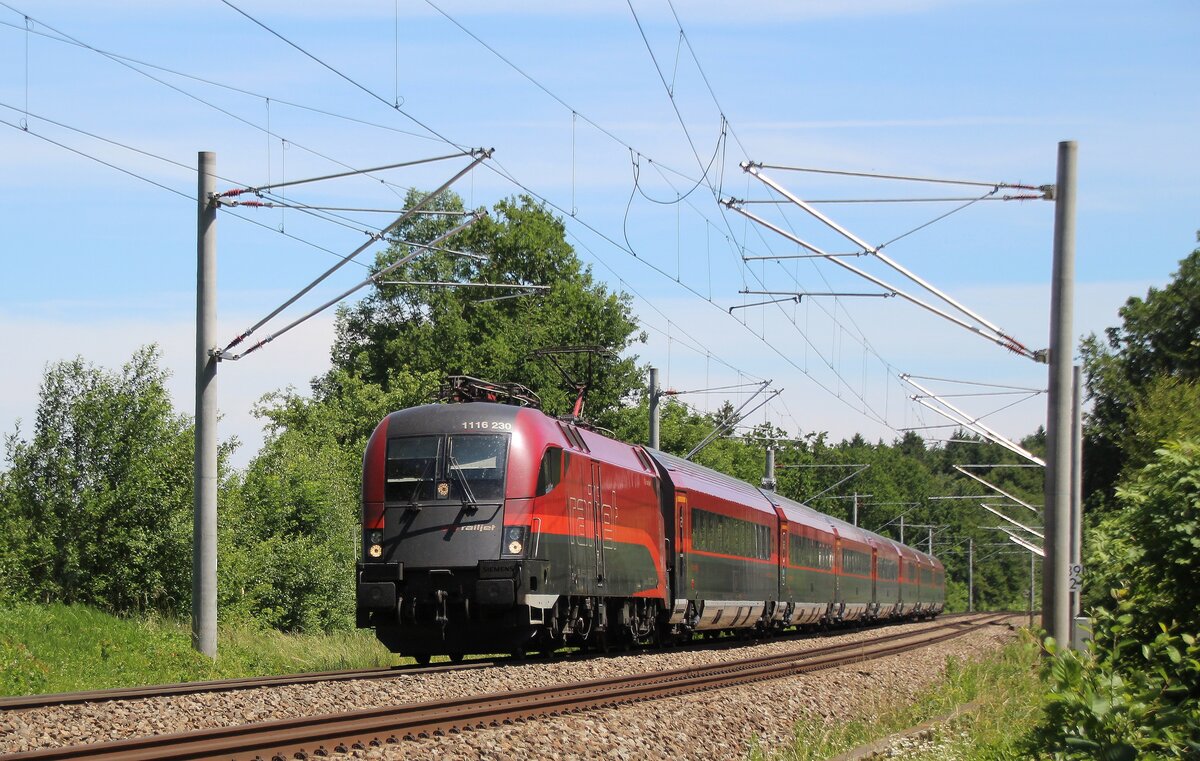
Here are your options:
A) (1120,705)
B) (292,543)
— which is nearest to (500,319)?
(292,543)

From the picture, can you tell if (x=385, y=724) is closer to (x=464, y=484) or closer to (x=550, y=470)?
(x=464, y=484)

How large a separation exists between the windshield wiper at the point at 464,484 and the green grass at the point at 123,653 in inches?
157

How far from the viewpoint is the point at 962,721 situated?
14.5 metres

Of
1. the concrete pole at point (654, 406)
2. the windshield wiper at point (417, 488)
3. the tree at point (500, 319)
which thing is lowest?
the windshield wiper at point (417, 488)

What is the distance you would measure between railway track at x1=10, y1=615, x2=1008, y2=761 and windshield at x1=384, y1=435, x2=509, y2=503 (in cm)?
341

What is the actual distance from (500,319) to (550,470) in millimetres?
43789

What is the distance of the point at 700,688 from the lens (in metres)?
16.5

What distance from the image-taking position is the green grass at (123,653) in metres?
17.0

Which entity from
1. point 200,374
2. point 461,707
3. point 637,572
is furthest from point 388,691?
point 637,572

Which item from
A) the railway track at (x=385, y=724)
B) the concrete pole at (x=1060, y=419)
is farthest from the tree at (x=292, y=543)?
the concrete pole at (x=1060, y=419)

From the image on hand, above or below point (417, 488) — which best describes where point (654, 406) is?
above

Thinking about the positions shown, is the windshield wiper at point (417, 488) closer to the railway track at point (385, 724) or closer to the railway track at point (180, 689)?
the railway track at point (180, 689)

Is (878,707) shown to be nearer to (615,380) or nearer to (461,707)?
(461,707)

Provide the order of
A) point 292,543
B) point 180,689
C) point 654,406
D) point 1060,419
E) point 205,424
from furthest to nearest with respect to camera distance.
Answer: point 292,543 < point 654,406 < point 205,424 < point 1060,419 < point 180,689
